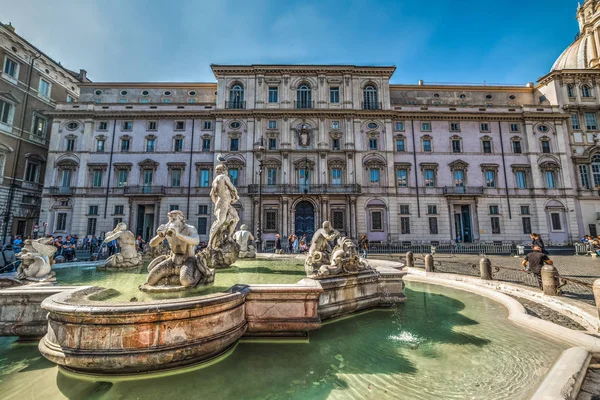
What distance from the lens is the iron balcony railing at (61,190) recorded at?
23297 millimetres

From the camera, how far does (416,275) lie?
29.3ft

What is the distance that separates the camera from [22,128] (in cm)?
2330

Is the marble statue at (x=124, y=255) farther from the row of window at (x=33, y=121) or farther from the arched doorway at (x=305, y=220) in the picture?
the row of window at (x=33, y=121)

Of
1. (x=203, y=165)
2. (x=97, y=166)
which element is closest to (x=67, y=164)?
(x=97, y=166)

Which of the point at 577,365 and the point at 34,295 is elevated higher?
the point at 34,295

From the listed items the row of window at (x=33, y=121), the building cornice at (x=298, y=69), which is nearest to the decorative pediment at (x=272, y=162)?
the building cornice at (x=298, y=69)

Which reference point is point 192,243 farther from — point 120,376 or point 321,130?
point 321,130

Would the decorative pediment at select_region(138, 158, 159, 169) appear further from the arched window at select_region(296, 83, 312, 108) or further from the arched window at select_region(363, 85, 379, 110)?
the arched window at select_region(363, 85, 379, 110)

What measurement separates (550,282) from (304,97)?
23.6 metres

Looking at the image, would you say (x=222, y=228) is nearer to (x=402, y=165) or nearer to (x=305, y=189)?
(x=305, y=189)

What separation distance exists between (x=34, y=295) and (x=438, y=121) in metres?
29.1

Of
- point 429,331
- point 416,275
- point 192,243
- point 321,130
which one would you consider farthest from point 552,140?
point 192,243

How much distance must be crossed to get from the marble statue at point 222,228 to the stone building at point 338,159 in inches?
622

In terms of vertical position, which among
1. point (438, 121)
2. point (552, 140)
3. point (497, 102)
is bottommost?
point (552, 140)
